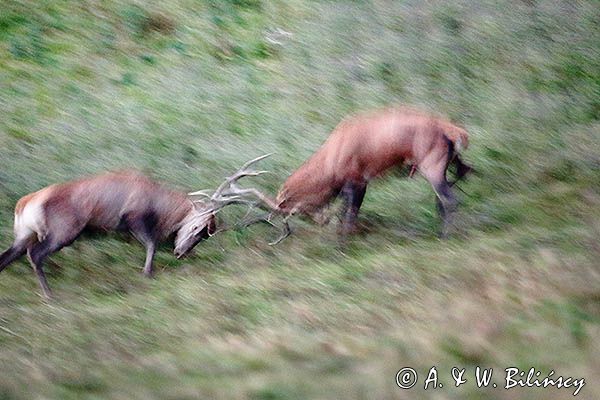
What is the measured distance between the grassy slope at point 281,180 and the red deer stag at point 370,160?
31cm

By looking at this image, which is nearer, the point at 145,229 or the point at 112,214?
the point at 112,214

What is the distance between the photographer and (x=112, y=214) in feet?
28.2

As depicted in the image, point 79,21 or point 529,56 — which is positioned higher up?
point 529,56

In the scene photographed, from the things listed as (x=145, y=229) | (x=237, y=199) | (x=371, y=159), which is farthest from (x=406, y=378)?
(x=145, y=229)

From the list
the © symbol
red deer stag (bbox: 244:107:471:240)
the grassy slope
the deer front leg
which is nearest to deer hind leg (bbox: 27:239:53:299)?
the grassy slope

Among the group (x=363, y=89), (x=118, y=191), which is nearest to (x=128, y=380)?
(x=118, y=191)

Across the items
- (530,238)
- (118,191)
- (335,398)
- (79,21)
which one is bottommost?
(79,21)

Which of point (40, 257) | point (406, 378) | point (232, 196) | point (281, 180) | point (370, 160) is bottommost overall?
point (281, 180)

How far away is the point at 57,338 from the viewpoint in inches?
268

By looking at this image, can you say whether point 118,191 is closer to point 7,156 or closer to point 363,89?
point 7,156

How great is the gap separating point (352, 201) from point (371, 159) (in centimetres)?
41

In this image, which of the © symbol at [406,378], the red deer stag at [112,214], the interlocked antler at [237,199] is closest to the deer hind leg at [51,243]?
the red deer stag at [112,214]

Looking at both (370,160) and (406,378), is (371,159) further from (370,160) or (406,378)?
(406,378)

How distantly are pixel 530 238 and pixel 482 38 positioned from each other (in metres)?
5.30
